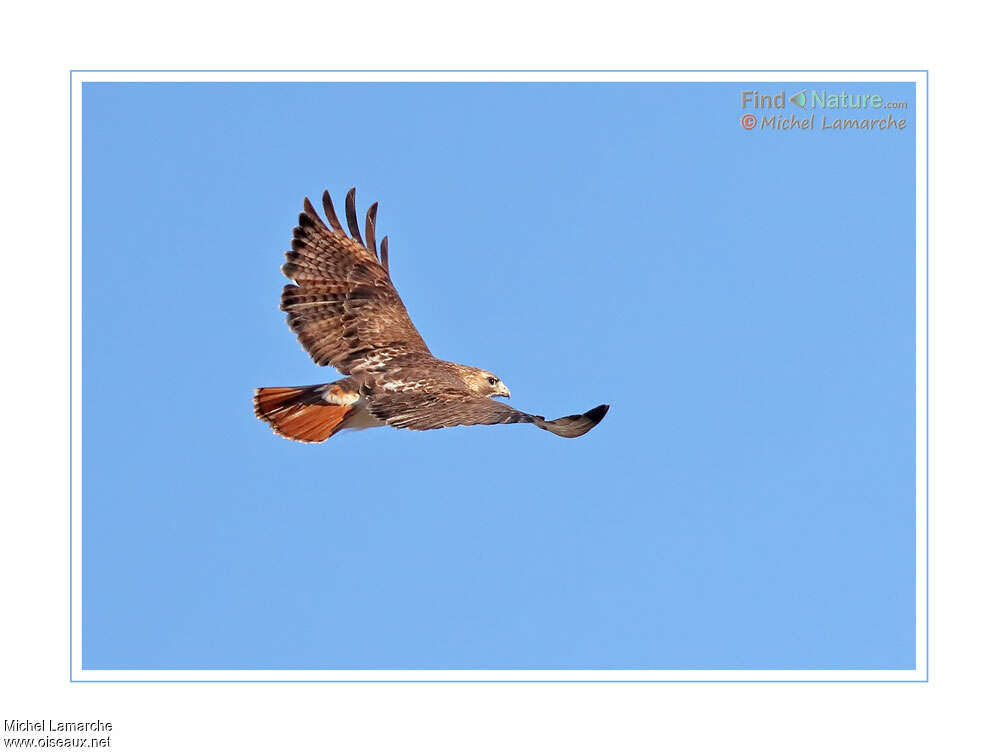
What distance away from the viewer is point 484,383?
10117 millimetres

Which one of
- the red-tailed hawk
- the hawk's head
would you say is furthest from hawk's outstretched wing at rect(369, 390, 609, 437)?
the hawk's head

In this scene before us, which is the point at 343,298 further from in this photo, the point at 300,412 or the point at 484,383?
the point at 484,383

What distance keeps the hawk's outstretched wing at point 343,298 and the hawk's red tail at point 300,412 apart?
0.39 meters

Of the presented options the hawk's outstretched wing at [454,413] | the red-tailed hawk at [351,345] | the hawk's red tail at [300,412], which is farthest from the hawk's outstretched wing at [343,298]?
the hawk's outstretched wing at [454,413]

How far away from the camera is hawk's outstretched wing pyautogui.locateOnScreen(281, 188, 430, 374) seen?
31.6 ft

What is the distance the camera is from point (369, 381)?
9227mm

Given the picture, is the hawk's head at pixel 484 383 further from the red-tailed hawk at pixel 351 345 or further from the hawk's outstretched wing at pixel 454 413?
the hawk's outstretched wing at pixel 454 413

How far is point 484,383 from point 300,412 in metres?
1.68

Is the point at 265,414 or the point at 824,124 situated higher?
the point at 824,124
